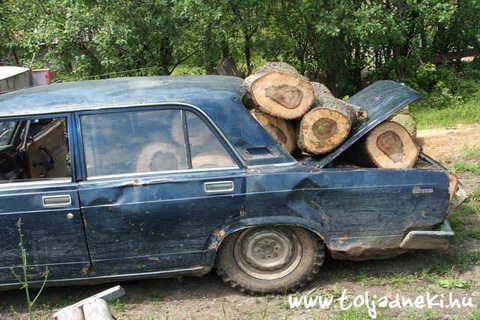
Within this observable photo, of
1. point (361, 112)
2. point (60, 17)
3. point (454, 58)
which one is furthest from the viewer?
point (454, 58)

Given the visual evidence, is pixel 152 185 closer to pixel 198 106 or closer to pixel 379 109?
pixel 198 106

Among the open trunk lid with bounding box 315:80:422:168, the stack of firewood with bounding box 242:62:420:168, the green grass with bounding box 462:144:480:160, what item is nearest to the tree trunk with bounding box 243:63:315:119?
the stack of firewood with bounding box 242:62:420:168

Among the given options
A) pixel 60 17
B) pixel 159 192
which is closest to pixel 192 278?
pixel 159 192

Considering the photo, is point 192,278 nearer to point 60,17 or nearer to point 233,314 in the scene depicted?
point 233,314

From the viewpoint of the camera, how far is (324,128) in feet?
12.4

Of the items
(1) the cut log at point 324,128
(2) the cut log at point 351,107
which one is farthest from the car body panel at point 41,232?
(2) the cut log at point 351,107

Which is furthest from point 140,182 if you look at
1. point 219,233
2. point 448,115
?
point 448,115

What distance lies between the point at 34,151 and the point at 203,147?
1591 millimetres

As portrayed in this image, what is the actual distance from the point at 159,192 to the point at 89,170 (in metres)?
0.50

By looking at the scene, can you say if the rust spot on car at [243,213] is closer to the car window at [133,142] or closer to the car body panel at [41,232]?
the car window at [133,142]

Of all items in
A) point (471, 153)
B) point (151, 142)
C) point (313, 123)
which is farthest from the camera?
point (471, 153)

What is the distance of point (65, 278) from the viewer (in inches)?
148

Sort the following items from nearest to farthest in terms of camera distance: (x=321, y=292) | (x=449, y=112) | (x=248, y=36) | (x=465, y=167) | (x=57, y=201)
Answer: (x=57, y=201) → (x=321, y=292) → (x=465, y=167) → (x=449, y=112) → (x=248, y=36)

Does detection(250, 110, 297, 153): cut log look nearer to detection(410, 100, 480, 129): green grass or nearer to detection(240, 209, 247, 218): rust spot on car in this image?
detection(240, 209, 247, 218): rust spot on car
